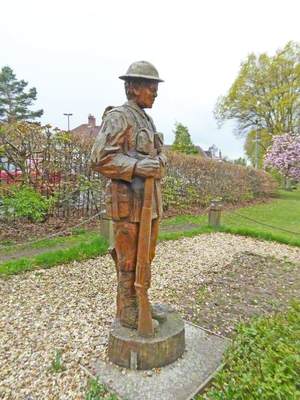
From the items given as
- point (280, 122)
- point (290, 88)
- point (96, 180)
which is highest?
point (290, 88)

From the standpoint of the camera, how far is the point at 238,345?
2672 millimetres

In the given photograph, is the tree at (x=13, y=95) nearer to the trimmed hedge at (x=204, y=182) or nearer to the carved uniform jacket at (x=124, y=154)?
the trimmed hedge at (x=204, y=182)

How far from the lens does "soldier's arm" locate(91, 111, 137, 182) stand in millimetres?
2354

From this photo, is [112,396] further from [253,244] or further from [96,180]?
[96,180]

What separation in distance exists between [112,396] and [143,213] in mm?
1375

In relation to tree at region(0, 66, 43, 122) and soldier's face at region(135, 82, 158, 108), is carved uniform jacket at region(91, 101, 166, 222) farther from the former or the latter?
tree at region(0, 66, 43, 122)

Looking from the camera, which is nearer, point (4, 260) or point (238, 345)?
point (238, 345)

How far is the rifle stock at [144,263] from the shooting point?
7.97 feet

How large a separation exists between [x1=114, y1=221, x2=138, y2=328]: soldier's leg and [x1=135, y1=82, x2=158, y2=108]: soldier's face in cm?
101

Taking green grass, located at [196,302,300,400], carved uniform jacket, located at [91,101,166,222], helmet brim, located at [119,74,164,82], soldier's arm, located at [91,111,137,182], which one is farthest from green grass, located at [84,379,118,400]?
helmet brim, located at [119,74,164,82]

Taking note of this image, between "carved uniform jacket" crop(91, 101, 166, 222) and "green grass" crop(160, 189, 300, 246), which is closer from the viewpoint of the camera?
"carved uniform jacket" crop(91, 101, 166, 222)

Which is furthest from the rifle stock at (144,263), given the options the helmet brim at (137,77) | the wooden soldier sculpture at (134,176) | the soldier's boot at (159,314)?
the helmet brim at (137,77)

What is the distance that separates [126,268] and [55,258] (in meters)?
3.40

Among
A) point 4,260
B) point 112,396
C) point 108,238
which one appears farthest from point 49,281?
point 112,396
